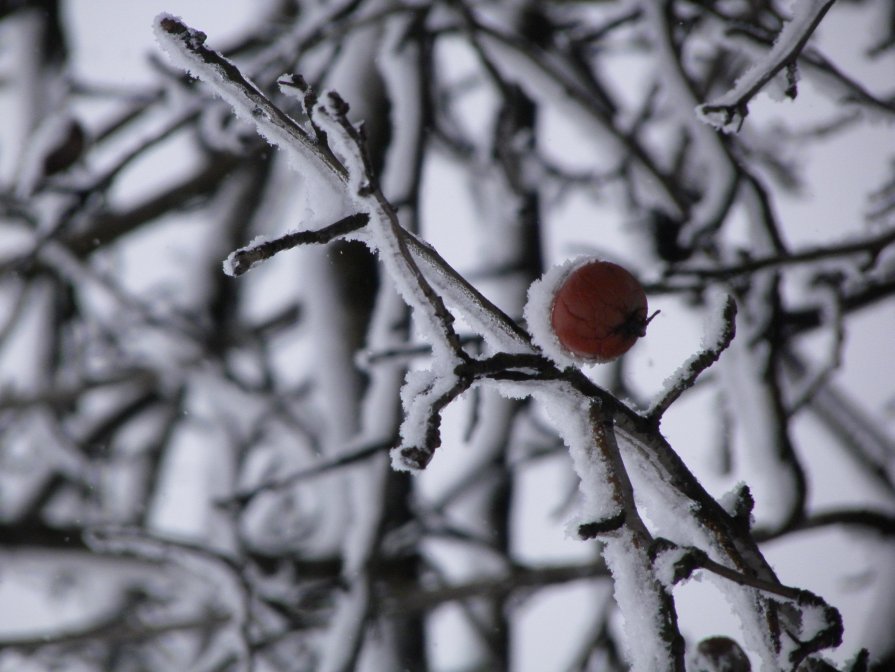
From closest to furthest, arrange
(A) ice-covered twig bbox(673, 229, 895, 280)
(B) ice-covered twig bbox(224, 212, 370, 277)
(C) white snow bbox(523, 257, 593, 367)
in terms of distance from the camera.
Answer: (B) ice-covered twig bbox(224, 212, 370, 277)
(C) white snow bbox(523, 257, 593, 367)
(A) ice-covered twig bbox(673, 229, 895, 280)

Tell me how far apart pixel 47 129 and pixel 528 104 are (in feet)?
6.12

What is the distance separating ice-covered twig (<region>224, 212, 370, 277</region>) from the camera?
29.4 inches

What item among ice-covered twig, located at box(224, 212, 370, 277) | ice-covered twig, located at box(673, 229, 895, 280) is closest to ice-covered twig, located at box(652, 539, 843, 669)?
ice-covered twig, located at box(224, 212, 370, 277)

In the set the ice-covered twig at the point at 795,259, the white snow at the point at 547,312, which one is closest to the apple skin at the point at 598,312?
the white snow at the point at 547,312

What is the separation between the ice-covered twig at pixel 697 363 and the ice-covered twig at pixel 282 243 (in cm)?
39

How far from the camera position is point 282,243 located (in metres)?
0.75

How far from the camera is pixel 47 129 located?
7.66 ft

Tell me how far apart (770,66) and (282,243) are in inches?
26.0

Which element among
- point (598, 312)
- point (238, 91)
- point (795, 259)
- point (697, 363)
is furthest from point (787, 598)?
point (795, 259)

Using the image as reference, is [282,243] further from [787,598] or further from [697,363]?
[787,598]

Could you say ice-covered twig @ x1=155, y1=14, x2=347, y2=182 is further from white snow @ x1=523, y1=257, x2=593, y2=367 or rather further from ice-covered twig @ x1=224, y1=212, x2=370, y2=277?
white snow @ x1=523, y1=257, x2=593, y2=367

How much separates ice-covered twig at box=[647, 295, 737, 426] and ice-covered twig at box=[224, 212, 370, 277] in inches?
15.4

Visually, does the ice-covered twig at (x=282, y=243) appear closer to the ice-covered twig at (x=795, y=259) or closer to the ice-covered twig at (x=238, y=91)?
the ice-covered twig at (x=238, y=91)

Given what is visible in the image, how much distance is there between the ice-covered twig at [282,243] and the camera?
75cm
